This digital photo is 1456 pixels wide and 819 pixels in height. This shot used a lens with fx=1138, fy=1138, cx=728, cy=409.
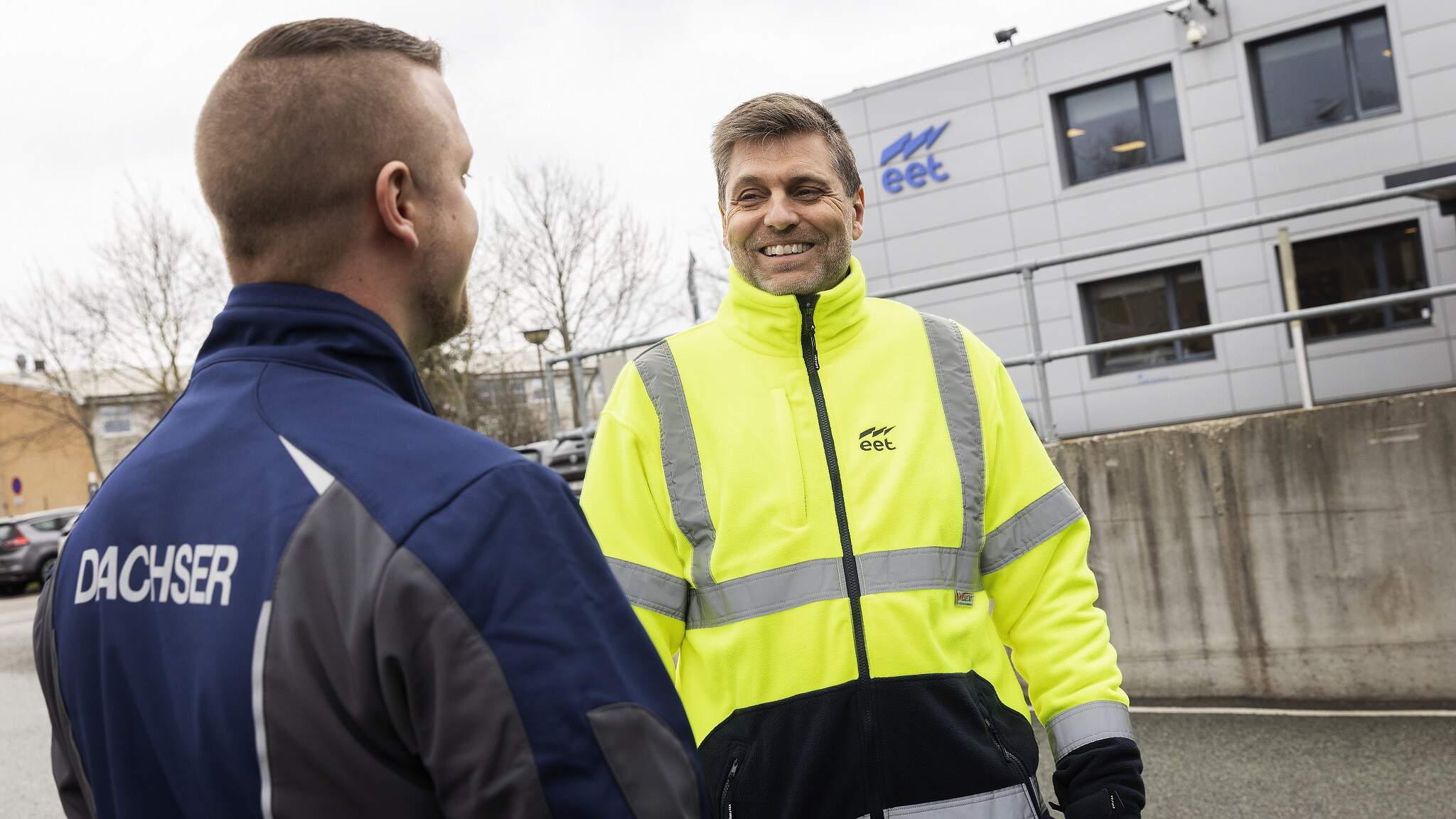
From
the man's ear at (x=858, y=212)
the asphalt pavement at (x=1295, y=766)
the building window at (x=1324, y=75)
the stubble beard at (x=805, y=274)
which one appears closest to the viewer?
the stubble beard at (x=805, y=274)

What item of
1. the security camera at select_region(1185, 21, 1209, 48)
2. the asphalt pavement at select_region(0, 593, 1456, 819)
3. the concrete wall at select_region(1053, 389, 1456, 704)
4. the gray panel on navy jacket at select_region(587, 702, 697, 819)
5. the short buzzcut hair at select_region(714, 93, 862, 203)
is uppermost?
the security camera at select_region(1185, 21, 1209, 48)

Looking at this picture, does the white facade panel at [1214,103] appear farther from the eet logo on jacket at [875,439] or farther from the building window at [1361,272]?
the eet logo on jacket at [875,439]

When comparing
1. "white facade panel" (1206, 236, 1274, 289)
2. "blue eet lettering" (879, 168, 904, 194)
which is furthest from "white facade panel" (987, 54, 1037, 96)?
"white facade panel" (1206, 236, 1274, 289)

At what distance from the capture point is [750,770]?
2049 mm

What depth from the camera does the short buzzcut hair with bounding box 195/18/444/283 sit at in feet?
4.11

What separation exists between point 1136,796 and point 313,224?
164cm

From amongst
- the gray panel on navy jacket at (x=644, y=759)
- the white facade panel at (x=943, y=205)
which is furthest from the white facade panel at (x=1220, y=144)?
the gray panel on navy jacket at (x=644, y=759)

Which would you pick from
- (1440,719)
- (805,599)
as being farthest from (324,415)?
(1440,719)

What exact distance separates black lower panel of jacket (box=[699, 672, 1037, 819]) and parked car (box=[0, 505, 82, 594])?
25.0m

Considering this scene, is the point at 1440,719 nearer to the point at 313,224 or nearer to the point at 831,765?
the point at 831,765

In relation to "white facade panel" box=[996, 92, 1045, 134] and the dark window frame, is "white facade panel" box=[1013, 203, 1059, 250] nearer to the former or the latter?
the dark window frame

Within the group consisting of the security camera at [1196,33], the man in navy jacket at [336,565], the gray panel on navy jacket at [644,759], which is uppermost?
the security camera at [1196,33]

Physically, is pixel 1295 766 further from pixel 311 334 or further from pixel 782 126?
pixel 311 334

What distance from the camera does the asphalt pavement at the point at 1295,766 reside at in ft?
14.3
